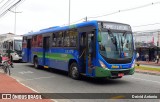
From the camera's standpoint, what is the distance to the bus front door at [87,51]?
13.3m

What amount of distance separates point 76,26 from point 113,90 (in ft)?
16.2

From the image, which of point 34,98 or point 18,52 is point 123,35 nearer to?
point 34,98

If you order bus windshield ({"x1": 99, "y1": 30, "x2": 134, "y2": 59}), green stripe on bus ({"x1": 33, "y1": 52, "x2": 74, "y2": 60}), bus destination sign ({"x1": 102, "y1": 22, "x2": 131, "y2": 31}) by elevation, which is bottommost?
green stripe on bus ({"x1": 33, "y1": 52, "x2": 74, "y2": 60})

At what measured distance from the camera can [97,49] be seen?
1288cm

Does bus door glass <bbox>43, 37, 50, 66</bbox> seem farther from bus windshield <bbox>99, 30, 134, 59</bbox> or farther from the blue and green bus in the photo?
bus windshield <bbox>99, 30, 134, 59</bbox>

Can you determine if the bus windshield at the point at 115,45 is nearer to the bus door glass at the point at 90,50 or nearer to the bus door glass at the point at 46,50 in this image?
the bus door glass at the point at 90,50

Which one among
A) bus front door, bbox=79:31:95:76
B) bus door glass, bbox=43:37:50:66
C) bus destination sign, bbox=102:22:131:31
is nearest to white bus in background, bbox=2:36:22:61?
bus door glass, bbox=43:37:50:66

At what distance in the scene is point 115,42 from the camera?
13.2m

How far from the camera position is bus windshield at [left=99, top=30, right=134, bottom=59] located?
13.0 metres

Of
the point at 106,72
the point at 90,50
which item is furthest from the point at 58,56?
the point at 106,72

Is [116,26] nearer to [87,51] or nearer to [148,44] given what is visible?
[87,51]

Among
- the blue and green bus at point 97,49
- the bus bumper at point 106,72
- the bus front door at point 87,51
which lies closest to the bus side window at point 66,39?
the blue and green bus at point 97,49

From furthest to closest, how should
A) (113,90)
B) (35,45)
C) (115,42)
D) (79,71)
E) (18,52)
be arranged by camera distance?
(18,52) → (35,45) → (79,71) → (115,42) → (113,90)

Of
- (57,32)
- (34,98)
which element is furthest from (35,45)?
(34,98)
